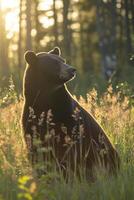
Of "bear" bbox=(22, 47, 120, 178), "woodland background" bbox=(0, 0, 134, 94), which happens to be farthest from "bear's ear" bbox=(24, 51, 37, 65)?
"woodland background" bbox=(0, 0, 134, 94)

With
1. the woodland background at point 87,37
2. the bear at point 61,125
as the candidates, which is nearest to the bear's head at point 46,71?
the bear at point 61,125

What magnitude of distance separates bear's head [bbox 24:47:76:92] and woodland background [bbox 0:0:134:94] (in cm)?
1028

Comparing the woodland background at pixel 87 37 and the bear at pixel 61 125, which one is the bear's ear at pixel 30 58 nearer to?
the bear at pixel 61 125

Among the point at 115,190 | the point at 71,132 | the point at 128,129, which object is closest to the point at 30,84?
the point at 71,132

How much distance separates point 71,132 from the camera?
25.5 ft

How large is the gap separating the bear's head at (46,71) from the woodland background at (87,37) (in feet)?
33.7

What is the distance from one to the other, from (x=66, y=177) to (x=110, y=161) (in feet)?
2.84

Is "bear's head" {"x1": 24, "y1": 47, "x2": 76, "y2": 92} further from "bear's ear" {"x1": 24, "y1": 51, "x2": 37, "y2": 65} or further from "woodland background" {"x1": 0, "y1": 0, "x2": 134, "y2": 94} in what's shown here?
"woodland background" {"x1": 0, "y1": 0, "x2": 134, "y2": 94}

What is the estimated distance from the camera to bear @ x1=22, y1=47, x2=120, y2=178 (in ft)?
24.3

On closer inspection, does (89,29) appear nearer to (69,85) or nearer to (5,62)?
(5,62)

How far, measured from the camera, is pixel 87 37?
5416 cm

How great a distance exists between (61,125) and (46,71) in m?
1.11

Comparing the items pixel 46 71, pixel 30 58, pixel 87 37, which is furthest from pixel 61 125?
pixel 87 37

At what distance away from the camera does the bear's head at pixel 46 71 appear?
333 inches
